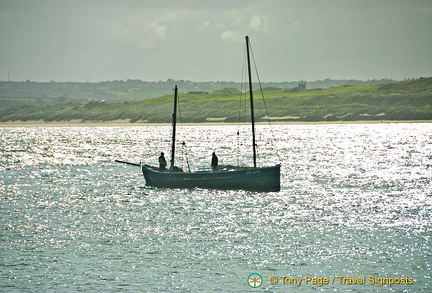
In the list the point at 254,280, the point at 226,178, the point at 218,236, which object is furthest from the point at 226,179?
the point at 254,280

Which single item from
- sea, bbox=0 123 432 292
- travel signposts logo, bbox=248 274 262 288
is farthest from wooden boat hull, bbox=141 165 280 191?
travel signposts logo, bbox=248 274 262 288

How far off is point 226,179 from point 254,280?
24863mm

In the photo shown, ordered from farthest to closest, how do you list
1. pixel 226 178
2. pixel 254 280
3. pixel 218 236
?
pixel 226 178 < pixel 218 236 < pixel 254 280

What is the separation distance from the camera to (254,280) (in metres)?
25.3

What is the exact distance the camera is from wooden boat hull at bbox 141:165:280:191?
4853 centimetres

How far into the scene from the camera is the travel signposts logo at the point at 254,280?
81.1ft

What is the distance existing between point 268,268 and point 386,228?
35.7 feet

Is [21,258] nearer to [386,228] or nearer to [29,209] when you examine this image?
[29,209]

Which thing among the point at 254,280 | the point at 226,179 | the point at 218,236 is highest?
the point at 226,179

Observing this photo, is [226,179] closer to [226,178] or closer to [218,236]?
[226,178]

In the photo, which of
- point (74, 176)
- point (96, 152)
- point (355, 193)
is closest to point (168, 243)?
point (355, 193)

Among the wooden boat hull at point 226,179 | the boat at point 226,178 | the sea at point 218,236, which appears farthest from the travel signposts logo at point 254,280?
the wooden boat hull at point 226,179

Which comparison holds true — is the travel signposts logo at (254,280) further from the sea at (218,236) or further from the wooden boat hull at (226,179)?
the wooden boat hull at (226,179)

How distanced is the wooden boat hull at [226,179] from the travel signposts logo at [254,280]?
22.3 meters
